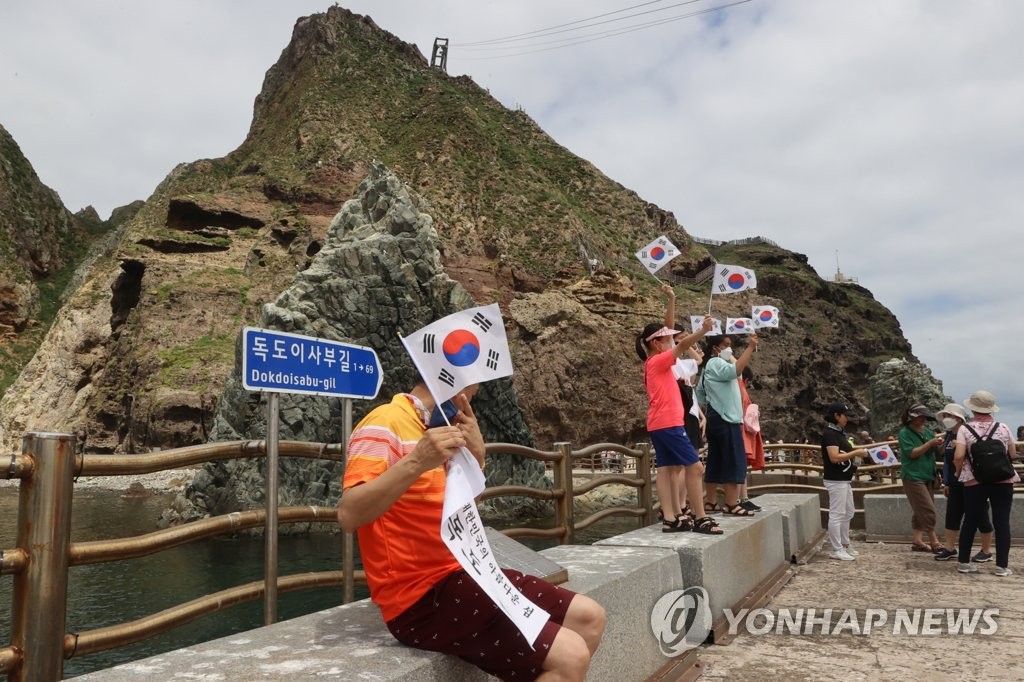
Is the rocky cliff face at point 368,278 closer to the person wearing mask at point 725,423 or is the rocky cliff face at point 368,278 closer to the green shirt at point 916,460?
the green shirt at point 916,460

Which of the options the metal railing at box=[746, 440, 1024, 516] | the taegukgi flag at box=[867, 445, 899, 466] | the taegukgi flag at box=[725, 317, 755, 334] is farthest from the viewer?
the metal railing at box=[746, 440, 1024, 516]

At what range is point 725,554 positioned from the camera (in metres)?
4.69

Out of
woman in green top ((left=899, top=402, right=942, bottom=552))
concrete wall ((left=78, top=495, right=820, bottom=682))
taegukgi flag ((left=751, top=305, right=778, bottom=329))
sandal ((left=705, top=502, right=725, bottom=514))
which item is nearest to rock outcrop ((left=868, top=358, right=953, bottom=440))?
taegukgi flag ((left=751, top=305, right=778, bottom=329))

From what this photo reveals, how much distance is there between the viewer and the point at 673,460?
511cm

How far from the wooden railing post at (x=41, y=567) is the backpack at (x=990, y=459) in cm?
737

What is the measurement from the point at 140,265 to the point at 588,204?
1575 inches

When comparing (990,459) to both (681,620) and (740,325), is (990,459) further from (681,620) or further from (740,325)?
(681,620)

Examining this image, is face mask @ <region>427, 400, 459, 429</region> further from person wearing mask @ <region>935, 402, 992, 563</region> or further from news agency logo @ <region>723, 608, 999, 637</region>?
person wearing mask @ <region>935, 402, 992, 563</region>

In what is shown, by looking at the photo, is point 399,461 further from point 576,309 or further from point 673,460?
point 576,309

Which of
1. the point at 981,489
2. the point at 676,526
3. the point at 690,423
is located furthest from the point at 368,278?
the point at 676,526

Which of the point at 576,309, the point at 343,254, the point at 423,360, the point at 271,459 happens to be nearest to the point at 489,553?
the point at 423,360

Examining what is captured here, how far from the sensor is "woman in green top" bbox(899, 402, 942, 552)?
804 cm

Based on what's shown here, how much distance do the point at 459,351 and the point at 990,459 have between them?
652cm

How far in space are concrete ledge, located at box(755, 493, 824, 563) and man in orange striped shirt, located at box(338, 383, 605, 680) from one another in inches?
211
